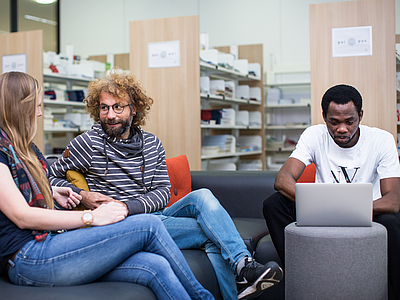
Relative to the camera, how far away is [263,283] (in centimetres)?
150

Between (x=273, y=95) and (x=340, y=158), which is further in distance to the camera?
(x=273, y=95)

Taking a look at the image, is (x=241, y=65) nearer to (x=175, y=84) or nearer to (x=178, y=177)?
(x=175, y=84)

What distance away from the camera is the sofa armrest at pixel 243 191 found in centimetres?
258

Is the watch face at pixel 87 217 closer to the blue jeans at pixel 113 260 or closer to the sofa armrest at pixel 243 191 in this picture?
the blue jeans at pixel 113 260

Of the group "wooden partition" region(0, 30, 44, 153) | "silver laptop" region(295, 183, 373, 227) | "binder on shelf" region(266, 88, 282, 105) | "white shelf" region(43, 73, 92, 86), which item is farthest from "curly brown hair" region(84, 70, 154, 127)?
"binder on shelf" region(266, 88, 282, 105)

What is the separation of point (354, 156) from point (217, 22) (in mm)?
4986

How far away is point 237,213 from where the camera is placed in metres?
2.62

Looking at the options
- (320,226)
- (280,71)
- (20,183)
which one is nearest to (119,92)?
(20,183)

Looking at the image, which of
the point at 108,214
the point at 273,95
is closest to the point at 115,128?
the point at 108,214

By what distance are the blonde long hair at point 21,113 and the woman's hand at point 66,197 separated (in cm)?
35

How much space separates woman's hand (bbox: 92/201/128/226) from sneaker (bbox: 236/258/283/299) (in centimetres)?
54

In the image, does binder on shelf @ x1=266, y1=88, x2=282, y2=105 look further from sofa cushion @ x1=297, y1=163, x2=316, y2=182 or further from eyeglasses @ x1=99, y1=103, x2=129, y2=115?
eyeglasses @ x1=99, y1=103, x2=129, y2=115

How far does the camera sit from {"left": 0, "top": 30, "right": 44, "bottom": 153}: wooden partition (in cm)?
446

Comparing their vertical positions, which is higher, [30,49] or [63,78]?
[30,49]
